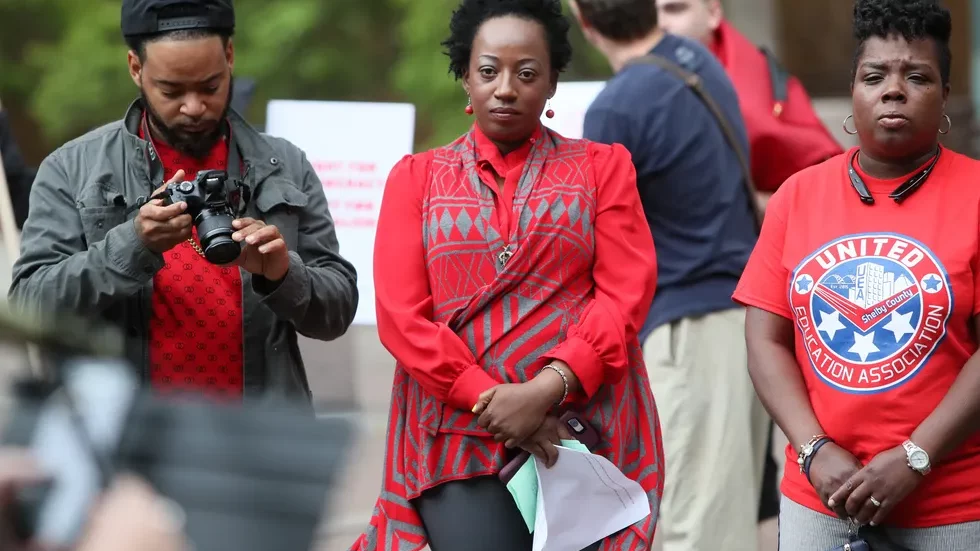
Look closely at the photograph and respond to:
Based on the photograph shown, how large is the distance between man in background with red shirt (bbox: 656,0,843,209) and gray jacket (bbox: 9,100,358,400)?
6.86 feet

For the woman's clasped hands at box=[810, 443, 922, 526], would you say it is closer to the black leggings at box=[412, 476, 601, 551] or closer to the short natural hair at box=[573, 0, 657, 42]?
the black leggings at box=[412, 476, 601, 551]

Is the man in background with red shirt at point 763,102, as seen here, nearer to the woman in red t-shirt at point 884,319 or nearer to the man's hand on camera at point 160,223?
the woman in red t-shirt at point 884,319

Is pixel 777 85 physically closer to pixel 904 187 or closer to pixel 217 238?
pixel 904 187

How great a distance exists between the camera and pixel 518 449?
3.67m

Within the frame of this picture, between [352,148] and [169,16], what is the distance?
1710 mm

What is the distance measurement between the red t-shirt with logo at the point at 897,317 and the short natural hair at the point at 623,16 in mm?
1715

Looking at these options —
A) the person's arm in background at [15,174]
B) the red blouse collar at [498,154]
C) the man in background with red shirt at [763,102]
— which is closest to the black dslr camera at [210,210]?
the red blouse collar at [498,154]

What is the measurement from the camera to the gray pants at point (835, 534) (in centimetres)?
329

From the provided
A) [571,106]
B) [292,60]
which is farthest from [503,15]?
[292,60]

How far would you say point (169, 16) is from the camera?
378 centimetres

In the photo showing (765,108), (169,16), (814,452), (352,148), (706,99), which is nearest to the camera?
(814,452)

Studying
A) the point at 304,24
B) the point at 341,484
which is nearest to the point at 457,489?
the point at 341,484

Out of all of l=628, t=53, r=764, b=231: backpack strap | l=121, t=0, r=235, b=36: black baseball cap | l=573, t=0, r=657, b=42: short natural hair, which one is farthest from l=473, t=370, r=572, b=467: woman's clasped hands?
l=573, t=0, r=657, b=42: short natural hair

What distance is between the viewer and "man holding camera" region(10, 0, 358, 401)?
→ 364cm
